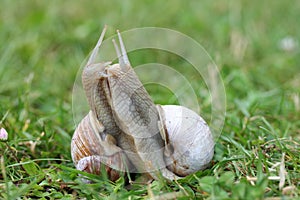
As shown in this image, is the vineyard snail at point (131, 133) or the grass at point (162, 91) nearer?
the grass at point (162, 91)

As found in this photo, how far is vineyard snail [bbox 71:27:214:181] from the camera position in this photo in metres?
2.33

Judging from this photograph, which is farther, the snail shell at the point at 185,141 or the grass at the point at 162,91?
the snail shell at the point at 185,141

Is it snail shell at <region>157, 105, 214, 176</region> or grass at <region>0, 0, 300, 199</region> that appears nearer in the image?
grass at <region>0, 0, 300, 199</region>

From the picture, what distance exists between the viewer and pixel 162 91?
386 centimetres

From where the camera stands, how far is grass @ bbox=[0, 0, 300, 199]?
2.19 m

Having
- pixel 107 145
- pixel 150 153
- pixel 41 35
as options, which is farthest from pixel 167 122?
pixel 41 35

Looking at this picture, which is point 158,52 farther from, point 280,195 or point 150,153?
point 280,195

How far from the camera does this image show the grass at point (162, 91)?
219 centimetres

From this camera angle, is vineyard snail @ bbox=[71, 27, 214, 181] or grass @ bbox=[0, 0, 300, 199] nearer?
grass @ bbox=[0, 0, 300, 199]

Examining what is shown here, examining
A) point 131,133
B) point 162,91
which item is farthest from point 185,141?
point 162,91

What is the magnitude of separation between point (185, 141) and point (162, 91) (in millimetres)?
1524

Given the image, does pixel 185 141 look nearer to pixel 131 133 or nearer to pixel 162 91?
pixel 131 133

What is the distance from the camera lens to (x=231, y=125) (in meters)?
2.87

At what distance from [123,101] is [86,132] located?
0.87 feet
